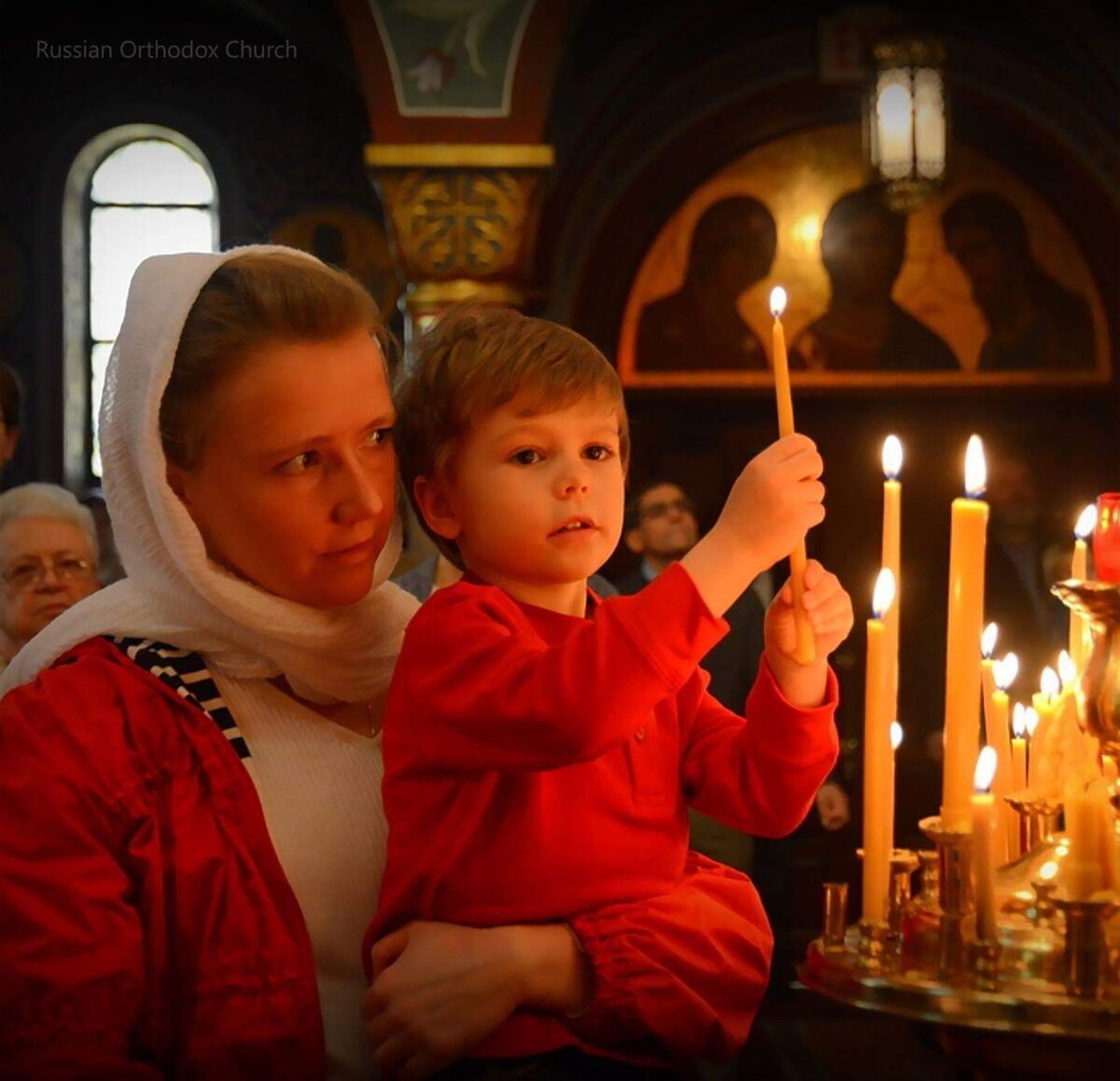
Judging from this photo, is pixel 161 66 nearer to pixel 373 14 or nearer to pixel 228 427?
pixel 373 14

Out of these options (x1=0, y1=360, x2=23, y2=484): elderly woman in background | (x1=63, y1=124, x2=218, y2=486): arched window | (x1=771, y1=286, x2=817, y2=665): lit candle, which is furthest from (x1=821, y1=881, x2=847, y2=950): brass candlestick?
(x1=63, y1=124, x2=218, y2=486): arched window

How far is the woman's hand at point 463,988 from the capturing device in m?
1.50

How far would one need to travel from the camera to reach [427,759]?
5.17 feet

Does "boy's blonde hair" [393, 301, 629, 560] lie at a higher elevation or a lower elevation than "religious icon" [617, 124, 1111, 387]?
lower

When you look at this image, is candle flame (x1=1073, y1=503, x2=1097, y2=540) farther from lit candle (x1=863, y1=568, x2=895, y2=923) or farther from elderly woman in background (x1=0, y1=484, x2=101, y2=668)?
elderly woman in background (x1=0, y1=484, x2=101, y2=668)

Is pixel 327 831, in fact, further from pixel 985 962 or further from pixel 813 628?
pixel 985 962

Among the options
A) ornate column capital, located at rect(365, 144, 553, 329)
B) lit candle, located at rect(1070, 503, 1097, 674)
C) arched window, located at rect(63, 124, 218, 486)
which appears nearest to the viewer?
lit candle, located at rect(1070, 503, 1097, 674)

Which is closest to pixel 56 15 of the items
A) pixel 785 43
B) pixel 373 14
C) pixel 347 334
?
pixel 373 14

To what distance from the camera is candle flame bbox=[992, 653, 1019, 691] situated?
160cm

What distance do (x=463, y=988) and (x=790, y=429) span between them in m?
0.55

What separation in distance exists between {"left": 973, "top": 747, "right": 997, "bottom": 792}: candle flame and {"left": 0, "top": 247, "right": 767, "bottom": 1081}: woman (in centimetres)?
36

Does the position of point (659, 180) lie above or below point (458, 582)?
above

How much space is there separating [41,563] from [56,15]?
651 centimetres

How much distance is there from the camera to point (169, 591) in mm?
1740
